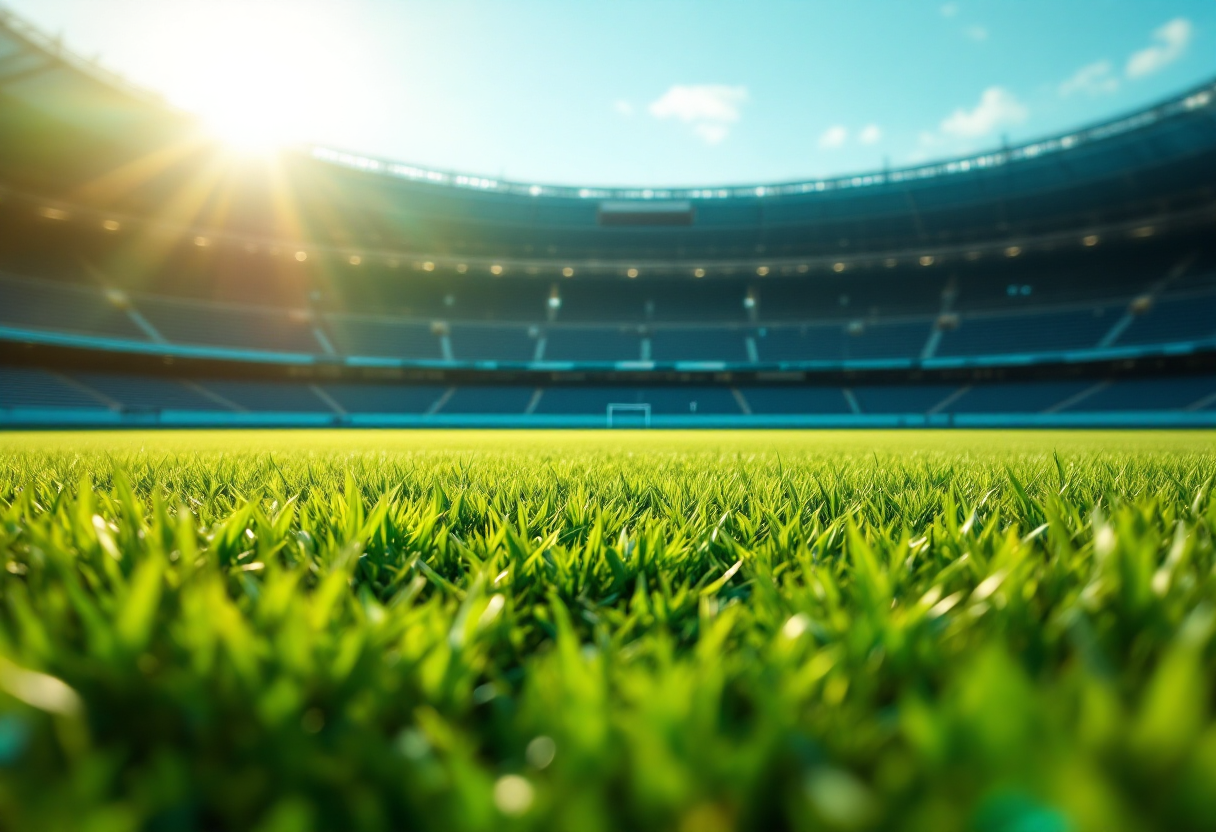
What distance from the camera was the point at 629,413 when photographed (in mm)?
31516

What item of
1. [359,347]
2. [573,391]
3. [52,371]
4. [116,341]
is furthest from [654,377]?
[52,371]

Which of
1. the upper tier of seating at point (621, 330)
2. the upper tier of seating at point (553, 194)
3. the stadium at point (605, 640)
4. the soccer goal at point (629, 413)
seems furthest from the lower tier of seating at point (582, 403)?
the stadium at point (605, 640)

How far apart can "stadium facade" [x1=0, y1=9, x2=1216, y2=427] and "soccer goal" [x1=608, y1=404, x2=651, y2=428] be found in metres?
0.17

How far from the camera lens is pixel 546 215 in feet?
108

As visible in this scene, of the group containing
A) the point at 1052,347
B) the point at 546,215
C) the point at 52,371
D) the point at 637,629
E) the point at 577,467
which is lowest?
the point at 637,629

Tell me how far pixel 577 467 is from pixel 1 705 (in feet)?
8.78

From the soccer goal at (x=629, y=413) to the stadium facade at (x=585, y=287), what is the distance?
166 millimetres

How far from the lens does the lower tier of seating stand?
23.8m

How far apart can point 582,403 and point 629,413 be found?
254 centimetres

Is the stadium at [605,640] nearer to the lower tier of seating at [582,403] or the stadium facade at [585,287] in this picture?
the lower tier of seating at [582,403]

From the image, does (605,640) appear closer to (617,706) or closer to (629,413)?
(617,706)

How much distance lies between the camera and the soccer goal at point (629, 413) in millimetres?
31188

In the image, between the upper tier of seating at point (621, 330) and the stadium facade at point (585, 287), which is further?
the upper tier of seating at point (621, 330)

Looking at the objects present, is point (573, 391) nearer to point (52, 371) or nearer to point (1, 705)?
point (52, 371)
